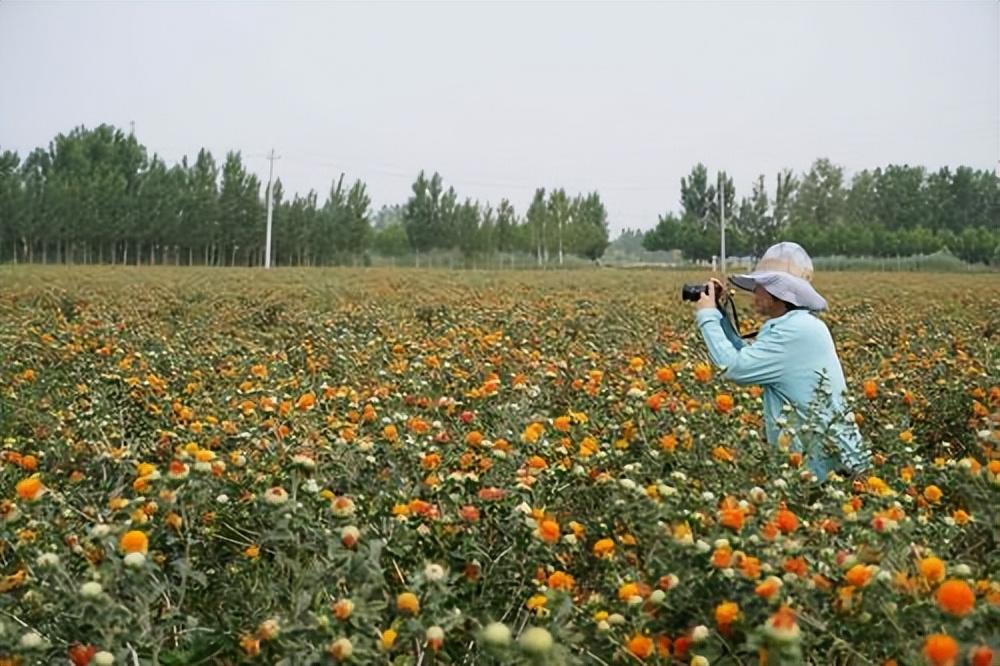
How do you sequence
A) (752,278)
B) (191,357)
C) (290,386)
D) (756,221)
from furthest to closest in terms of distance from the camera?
1. (756,221)
2. (191,357)
3. (290,386)
4. (752,278)

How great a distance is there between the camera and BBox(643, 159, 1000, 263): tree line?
58062 millimetres

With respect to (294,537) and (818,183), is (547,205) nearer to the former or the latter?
(818,183)

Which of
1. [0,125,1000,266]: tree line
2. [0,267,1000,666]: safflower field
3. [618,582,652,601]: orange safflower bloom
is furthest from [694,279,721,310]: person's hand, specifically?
[0,125,1000,266]: tree line

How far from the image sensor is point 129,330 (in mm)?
6051

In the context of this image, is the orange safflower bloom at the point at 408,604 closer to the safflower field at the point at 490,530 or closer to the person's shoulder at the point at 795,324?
the safflower field at the point at 490,530

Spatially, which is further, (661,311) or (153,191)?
(153,191)

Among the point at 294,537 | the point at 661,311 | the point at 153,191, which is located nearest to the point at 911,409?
the point at 294,537

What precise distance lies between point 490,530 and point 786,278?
5.57 feet

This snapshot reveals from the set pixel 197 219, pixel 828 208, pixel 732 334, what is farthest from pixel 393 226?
pixel 732 334

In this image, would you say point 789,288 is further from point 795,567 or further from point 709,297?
point 795,567

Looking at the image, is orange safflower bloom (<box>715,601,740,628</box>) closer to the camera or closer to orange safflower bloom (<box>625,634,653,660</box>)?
orange safflower bloom (<box>625,634,653,660</box>)

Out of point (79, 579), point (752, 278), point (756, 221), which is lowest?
point (79, 579)

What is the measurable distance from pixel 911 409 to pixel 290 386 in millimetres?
2208

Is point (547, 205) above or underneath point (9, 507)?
above
